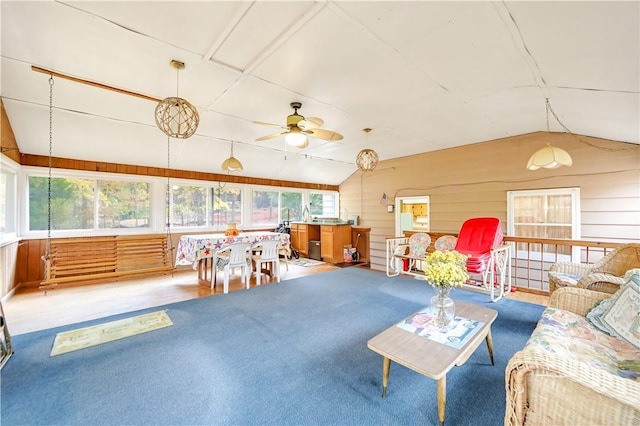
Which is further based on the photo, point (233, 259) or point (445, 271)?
point (233, 259)

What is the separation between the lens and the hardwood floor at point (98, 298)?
3.28 metres

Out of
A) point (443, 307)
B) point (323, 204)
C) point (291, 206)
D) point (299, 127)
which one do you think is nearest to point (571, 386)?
point (443, 307)

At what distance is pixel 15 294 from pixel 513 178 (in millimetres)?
8910

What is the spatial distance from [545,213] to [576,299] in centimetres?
324

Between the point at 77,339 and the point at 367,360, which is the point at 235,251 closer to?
the point at 77,339

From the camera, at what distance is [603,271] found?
2.60 metres

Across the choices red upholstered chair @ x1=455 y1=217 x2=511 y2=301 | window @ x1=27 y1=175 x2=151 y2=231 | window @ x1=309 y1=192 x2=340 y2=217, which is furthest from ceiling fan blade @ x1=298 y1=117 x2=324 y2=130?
window @ x1=309 y1=192 x2=340 y2=217

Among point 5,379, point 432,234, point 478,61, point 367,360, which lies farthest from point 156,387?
point 432,234

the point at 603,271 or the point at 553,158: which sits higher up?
the point at 553,158

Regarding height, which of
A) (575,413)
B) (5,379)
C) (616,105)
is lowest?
(5,379)

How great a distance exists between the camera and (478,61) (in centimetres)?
250

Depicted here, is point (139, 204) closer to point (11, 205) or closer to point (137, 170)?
point (137, 170)

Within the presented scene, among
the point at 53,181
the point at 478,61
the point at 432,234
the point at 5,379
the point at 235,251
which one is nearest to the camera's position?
the point at 5,379

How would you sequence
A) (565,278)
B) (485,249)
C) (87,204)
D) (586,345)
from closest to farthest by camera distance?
(586,345) < (565,278) < (485,249) < (87,204)
